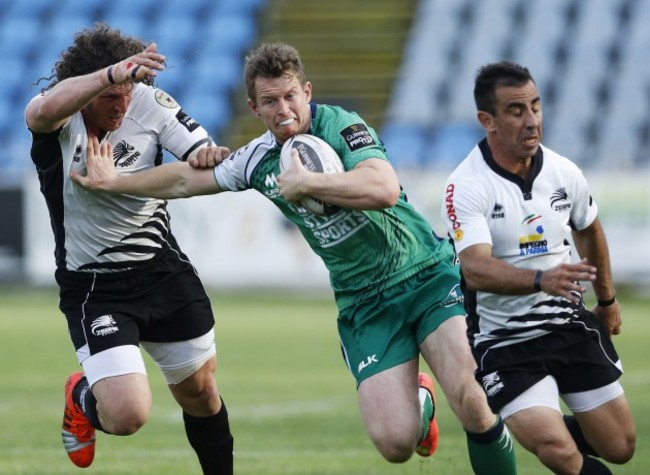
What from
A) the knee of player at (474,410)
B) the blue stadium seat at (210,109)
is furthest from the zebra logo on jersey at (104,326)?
the blue stadium seat at (210,109)

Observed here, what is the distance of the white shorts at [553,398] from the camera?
6.18 meters

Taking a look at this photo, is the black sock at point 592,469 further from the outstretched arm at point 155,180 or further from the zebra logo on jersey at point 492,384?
the outstretched arm at point 155,180

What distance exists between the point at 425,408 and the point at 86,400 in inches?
77.1

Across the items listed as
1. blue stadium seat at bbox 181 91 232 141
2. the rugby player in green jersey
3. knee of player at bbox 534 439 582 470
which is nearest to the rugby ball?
the rugby player in green jersey

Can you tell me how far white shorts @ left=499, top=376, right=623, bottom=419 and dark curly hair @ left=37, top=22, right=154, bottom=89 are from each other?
2.76 meters

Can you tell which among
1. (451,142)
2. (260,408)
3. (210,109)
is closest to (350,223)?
(260,408)

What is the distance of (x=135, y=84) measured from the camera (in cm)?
724

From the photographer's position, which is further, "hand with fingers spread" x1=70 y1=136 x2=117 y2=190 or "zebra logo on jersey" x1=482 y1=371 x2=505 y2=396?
"hand with fingers spread" x1=70 y1=136 x2=117 y2=190

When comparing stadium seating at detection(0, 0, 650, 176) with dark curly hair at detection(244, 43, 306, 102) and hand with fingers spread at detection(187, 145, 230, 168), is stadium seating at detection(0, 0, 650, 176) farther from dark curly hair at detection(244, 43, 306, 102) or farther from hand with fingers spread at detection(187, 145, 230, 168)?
dark curly hair at detection(244, 43, 306, 102)

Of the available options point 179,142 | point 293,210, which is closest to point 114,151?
point 179,142

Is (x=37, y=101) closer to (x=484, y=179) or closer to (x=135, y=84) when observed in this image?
(x=135, y=84)

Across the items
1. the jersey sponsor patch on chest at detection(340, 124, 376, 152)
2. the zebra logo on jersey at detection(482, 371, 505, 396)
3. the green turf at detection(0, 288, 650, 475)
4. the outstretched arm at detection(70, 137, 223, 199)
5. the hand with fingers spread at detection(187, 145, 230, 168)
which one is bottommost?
the green turf at detection(0, 288, 650, 475)

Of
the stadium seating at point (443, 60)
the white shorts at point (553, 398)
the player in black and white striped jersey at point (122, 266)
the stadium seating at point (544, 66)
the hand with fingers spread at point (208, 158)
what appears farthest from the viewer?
the stadium seating at point (443, 60)

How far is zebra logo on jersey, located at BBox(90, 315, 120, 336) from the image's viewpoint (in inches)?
281
